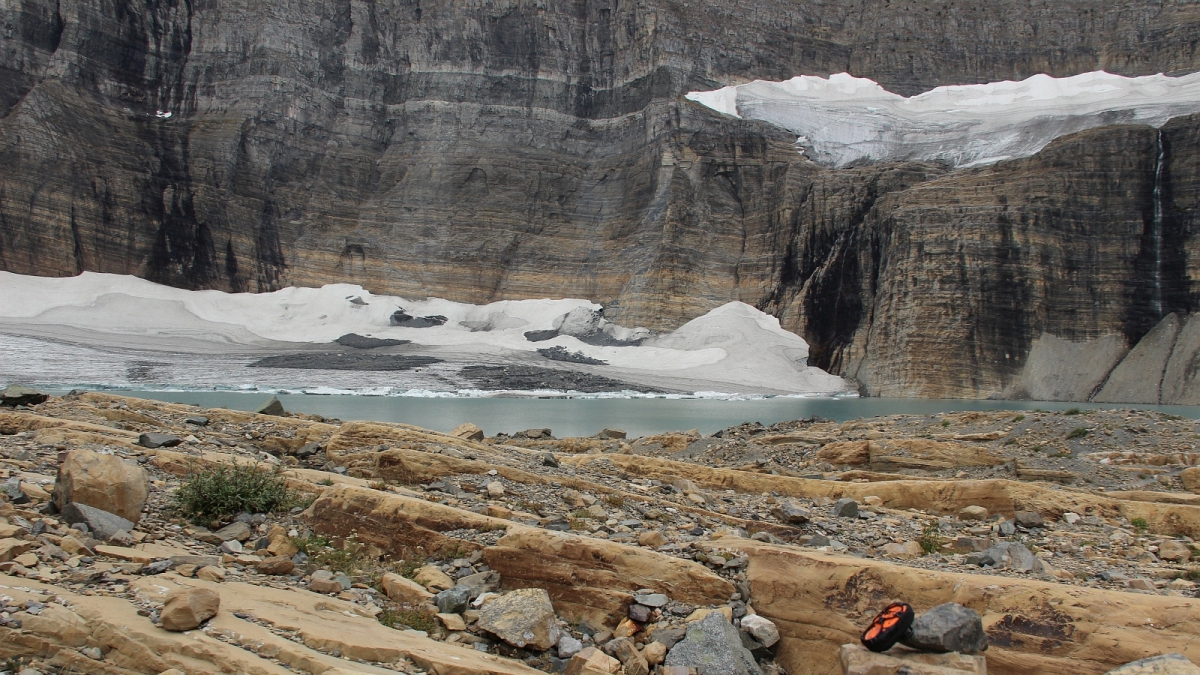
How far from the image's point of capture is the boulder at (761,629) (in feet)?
13.4

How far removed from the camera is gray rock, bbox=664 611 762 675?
3.71 meters

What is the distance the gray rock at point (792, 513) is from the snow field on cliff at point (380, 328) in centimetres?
3695

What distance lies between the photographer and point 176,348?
48.2 meters

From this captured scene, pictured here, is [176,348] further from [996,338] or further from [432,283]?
[996,338]

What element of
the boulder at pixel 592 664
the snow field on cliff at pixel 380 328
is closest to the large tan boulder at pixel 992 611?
the boulder at pixel 592 664

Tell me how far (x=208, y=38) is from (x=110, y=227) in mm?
19180

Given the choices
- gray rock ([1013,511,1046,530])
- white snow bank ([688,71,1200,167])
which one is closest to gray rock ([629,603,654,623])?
gray rock ([1013,511,1046,530])

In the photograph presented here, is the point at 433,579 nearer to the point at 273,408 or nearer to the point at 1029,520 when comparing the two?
the point at 1029,520

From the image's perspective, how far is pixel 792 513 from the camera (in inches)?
274

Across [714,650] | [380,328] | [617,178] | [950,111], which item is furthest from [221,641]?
[950,111]

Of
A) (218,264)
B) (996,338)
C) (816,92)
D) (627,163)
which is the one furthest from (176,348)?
(816,92)

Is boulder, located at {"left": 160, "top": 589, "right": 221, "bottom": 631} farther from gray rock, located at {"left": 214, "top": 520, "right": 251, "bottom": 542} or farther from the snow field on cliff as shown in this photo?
the snow field on cliff

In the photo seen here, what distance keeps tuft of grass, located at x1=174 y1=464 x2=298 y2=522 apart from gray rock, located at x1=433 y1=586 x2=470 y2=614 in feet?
6.12

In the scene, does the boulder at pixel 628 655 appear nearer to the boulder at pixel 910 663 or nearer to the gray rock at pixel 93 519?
the boulder at pixel 910 663
